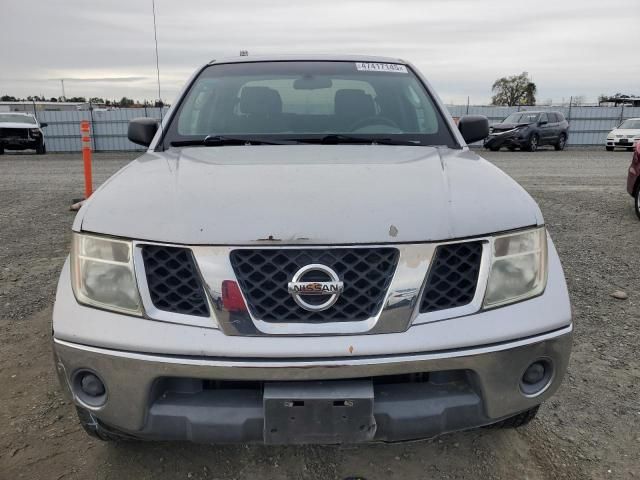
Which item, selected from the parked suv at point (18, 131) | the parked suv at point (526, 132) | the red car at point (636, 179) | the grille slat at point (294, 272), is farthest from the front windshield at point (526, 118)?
the grille slat at point (294, 272)

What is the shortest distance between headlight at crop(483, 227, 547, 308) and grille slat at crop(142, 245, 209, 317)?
0.92 metres

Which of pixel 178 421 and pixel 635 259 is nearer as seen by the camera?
pixel 178 421

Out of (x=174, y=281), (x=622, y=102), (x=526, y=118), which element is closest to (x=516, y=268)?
(x=174, y=281)

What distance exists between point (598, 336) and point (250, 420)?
2617mm

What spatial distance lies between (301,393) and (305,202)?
601mm

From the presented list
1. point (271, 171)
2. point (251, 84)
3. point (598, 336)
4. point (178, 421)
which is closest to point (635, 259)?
point (598, 336)

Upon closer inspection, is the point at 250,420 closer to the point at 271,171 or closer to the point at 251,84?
the point at 271,171

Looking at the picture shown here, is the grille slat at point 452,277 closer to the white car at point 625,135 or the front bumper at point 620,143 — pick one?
the white car at point 625,135

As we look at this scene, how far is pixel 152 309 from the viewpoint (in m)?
1.67

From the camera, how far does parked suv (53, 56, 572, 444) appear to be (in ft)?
Answer: 5.28

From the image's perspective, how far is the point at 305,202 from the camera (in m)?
1.73

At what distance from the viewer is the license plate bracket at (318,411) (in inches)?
62.9

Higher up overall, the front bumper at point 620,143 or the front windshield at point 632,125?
the front windshield at point 632,125

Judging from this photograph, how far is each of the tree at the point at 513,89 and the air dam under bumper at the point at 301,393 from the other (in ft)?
216
